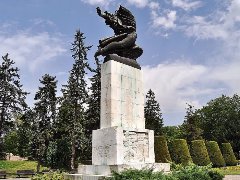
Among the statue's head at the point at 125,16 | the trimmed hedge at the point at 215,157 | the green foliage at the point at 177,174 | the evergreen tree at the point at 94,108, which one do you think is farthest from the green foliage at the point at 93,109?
the green foliage at the point at 177,174

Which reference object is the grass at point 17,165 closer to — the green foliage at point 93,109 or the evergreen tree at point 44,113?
the evergreen tree at point 44,113

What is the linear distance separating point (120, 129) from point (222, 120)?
5630 cm

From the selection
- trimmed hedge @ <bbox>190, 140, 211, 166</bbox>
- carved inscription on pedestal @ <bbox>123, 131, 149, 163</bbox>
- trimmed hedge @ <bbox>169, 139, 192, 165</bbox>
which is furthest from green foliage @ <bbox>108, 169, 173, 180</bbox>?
trimmed hedge @ <bbox>190, 140, 211, 166</bbox>

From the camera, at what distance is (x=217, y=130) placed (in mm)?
60938

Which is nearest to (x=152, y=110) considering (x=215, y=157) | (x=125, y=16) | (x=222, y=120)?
(x=222, y=120)

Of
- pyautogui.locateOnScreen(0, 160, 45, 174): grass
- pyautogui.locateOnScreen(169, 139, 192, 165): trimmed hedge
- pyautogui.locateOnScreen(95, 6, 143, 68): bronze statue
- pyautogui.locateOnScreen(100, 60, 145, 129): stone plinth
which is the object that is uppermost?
pyautogui.locateOnScreen(95, 6, 143, 68): bronze statue

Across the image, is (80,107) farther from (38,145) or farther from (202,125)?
(202,125)

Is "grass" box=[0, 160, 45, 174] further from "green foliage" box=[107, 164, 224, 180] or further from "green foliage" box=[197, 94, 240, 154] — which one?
"green foliage" box=[197, 94, 240, 154]

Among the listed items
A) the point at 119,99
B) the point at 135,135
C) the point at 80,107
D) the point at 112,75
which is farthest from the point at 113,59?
the point at 80,107

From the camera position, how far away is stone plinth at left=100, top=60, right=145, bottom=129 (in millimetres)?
10500

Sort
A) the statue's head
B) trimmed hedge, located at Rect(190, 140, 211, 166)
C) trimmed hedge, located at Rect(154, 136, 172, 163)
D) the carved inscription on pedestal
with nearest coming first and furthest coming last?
the carved inscription on pedestal → the statue's head → trimmed hedge, located at Rect(154, 136, 172, 163) → trimmed hedge, located at Rect(190, 140, 211, 166)

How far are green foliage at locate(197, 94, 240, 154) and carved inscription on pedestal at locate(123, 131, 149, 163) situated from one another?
169ft

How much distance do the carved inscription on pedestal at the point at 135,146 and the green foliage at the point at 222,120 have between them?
51.4 m

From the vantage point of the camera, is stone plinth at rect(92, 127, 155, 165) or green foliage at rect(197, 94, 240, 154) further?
green foliage at rect(197, 94, 240, 154)
